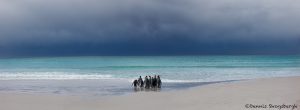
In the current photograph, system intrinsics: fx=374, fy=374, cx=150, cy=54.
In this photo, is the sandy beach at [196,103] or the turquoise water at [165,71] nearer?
the sandy beach at [196,103]

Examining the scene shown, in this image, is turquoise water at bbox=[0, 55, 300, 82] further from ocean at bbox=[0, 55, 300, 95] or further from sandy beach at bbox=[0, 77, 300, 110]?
sandy beach at bbox=[0, 77, 300, 110]

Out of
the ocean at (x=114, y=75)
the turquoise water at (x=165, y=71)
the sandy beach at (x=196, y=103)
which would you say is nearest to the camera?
the sandy beach at (x=196, y=103)

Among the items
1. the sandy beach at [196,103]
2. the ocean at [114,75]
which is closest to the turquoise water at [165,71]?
the ocean at [114,75]

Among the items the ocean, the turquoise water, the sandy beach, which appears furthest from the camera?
the turquoise water

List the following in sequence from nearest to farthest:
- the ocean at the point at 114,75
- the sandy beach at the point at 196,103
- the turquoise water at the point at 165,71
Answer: the sandy beach at the point at 196,103, the ocean at the point at 114,75, the turquoise water at the point at 165,71

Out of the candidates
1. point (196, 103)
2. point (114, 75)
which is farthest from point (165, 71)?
point (196, 103)

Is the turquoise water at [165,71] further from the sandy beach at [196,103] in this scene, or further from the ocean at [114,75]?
the sandy beach at [196,103]

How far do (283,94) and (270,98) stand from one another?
1293mm

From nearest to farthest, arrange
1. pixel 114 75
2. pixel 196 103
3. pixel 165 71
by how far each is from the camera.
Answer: pixel 196 103 < pixel 114 75 < pixel 165 71

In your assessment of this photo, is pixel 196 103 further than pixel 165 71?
No

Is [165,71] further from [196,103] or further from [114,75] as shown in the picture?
[196,103]

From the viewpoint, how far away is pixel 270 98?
14656mm

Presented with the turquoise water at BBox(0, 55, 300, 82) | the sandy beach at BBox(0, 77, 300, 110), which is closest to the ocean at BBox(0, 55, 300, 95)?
the turquoise water at BBox(0, 55, 300, 82)

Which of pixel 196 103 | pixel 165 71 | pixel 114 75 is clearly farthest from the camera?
pixel 165 71
